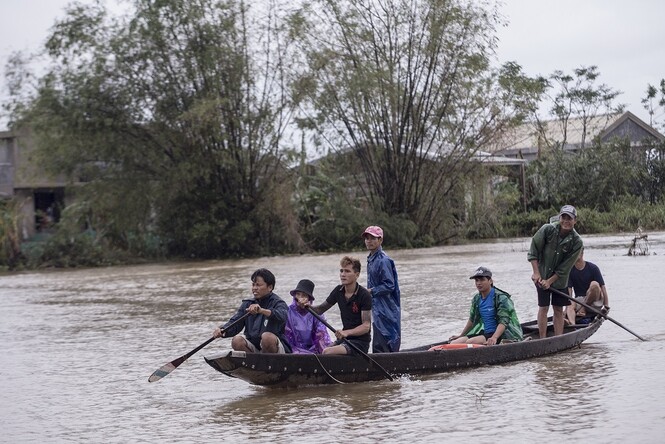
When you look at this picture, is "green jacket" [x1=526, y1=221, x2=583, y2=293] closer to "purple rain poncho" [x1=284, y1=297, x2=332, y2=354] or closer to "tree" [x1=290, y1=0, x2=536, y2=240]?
"purple rain poncho" [x1=284, y1=297, x2=332, y2=354]

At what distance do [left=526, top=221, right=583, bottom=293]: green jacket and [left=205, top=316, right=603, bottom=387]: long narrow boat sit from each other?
2.42 ft

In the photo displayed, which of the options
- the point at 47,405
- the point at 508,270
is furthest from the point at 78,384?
the point at 508,270

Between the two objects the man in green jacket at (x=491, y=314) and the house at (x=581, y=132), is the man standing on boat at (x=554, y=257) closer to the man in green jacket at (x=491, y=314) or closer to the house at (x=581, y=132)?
the man in green jacket at (x=491, y=314)

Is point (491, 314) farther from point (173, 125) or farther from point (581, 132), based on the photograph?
point (581, 132)

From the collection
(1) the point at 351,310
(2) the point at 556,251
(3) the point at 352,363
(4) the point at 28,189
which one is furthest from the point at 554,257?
(4) the point at 28,189

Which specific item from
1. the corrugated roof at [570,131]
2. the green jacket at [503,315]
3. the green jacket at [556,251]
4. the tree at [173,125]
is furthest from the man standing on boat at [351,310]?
the corrugated roof at [570,131]

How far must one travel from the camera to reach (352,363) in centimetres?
859

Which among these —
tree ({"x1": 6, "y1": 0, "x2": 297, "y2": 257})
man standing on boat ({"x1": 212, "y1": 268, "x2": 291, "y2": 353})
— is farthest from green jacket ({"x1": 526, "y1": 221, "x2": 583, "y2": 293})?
tree ({"x1": 6, "y1": 0, "x2": 297, "y2": 257})

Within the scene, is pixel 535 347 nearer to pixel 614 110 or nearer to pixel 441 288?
pixel 441 288

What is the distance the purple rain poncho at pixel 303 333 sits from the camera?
8836 mm

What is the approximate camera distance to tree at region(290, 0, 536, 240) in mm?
27688

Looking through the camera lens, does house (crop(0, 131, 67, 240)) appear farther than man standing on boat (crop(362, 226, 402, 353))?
Yes

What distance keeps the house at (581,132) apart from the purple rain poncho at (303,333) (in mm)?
26447

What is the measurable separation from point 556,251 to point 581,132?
32.8 m
